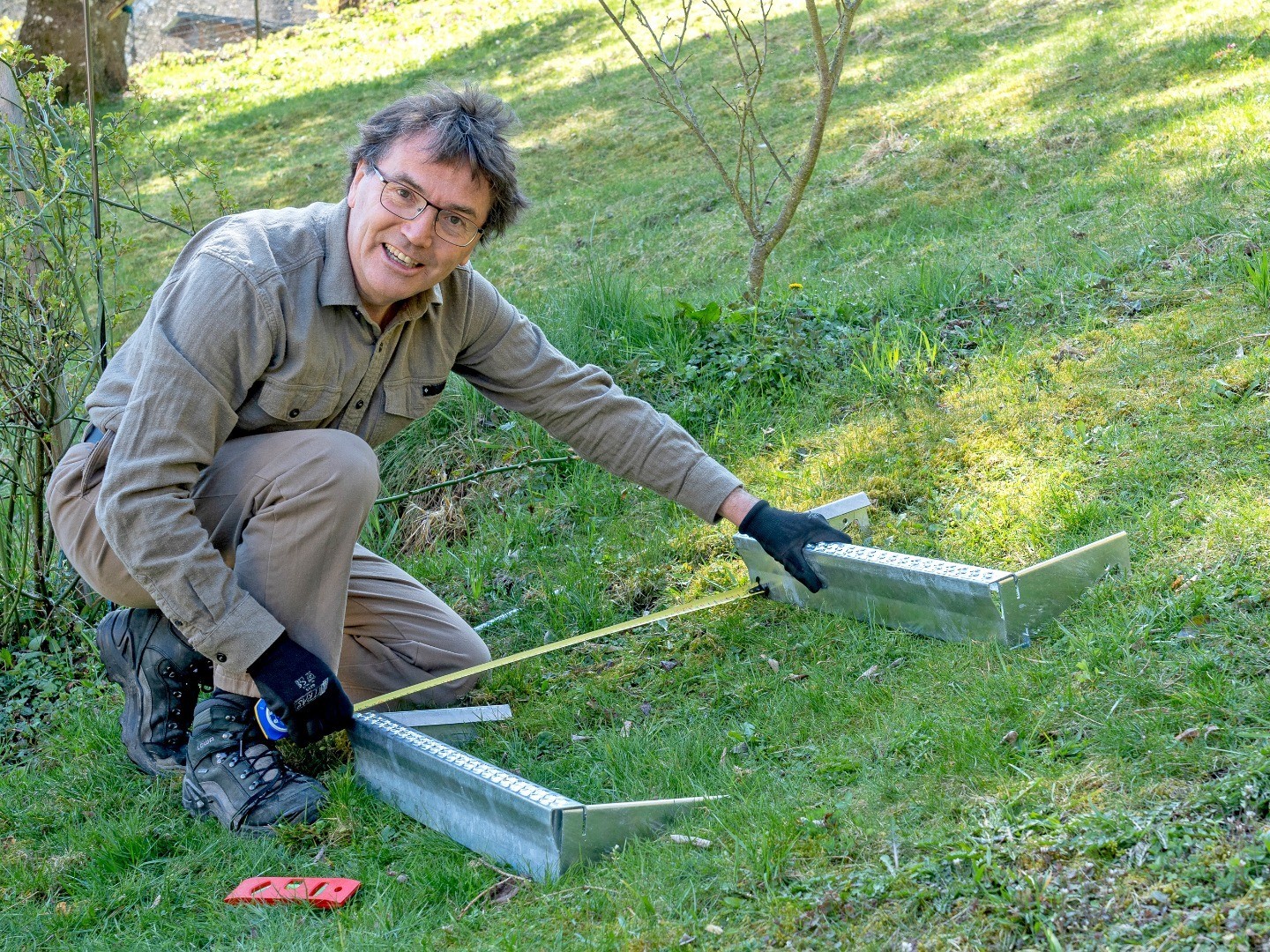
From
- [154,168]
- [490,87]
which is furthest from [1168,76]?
[154,168]

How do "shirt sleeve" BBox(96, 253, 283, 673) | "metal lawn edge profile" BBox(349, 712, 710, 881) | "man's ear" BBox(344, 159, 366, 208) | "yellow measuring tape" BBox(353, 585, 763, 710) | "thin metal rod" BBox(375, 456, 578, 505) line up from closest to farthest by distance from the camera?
"metal lawn edge profile" BBox(349, 712, 710, 881), "shirt sleeve" BBox(96, 253, 283, 673), "man's ear" BBox(344, 159, 366, 208), "yellow measuring tape" BBox(353, 585, 763, 710), "thin metal rod" BBox(375, 456, 578, 505)

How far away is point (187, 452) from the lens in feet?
9.49

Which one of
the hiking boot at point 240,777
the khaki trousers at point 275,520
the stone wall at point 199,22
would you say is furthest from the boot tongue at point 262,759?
the stone wall at point 199,22

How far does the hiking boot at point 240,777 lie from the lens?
3.05m

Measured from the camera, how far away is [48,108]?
16.0 feet

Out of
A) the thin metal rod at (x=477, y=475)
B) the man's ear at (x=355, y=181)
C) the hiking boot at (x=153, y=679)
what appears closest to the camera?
the man's ear at (x=355, y=181)

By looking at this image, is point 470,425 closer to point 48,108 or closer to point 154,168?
point 48,108

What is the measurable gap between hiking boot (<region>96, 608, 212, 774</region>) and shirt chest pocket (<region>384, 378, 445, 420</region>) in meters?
0.88

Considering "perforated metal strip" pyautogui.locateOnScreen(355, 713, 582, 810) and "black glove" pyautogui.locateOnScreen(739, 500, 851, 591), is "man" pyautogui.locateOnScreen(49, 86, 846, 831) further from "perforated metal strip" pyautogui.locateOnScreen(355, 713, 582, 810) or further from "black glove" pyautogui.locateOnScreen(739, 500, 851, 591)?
"perforated metal strip" pyautogui.locateOnScreen(355, 713, 582, 810)

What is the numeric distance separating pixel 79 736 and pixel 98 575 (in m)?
0.78

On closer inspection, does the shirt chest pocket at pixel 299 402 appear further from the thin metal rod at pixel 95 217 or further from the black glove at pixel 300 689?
the thin metal rod at pixel 95 217

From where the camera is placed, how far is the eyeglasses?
3059 millimetres

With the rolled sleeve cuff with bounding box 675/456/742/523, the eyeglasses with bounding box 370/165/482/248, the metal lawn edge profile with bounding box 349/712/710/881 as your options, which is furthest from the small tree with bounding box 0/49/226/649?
the rolled sleeve cuff with bounding box 675/456/742/523

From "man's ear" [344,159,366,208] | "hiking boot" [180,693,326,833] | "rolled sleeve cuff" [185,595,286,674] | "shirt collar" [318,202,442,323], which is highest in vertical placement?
"man's ear" [344,159,366,208]
